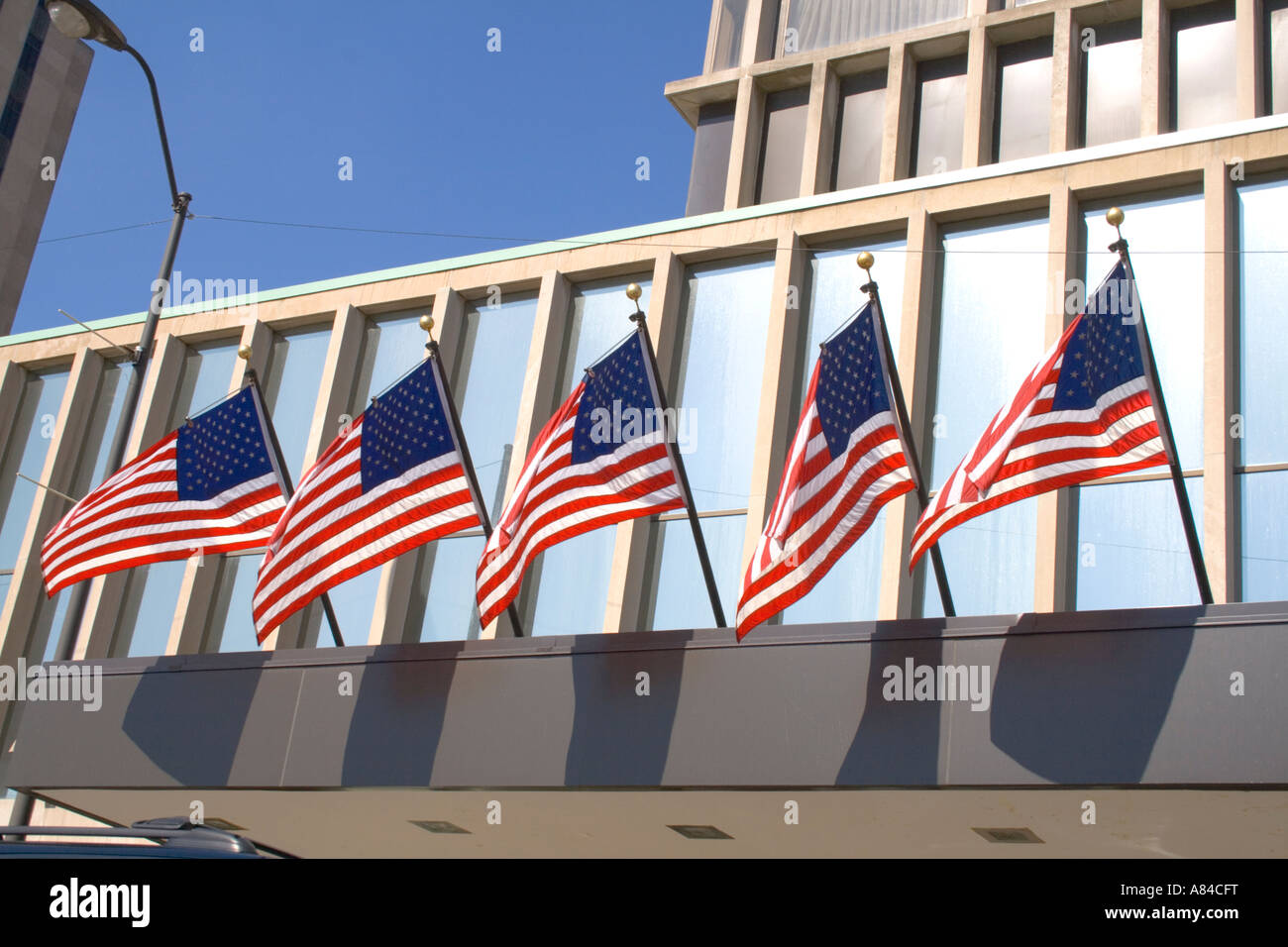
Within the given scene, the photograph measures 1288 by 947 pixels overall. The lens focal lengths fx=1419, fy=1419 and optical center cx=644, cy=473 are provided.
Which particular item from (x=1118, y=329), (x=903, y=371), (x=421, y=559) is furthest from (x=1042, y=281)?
(x=421, y=559)

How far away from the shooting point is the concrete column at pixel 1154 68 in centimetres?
2098

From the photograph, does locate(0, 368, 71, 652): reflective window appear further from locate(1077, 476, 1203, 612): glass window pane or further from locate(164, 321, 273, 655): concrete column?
locate(1077, 476, 1203, 612): glass window pane

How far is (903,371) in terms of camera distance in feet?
46.6

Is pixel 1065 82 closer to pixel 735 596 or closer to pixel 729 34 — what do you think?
pixel 729 34

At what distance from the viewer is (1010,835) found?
11.2 m

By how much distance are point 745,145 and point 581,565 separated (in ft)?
41.4

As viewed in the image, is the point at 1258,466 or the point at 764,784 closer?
the point at 764,784

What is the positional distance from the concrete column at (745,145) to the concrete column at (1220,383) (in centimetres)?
1184

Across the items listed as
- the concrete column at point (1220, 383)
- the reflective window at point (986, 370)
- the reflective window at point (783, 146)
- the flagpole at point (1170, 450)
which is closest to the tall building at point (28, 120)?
the reflective window at point (783, 146)

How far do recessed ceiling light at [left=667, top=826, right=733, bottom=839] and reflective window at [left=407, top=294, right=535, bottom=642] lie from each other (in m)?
3.94
